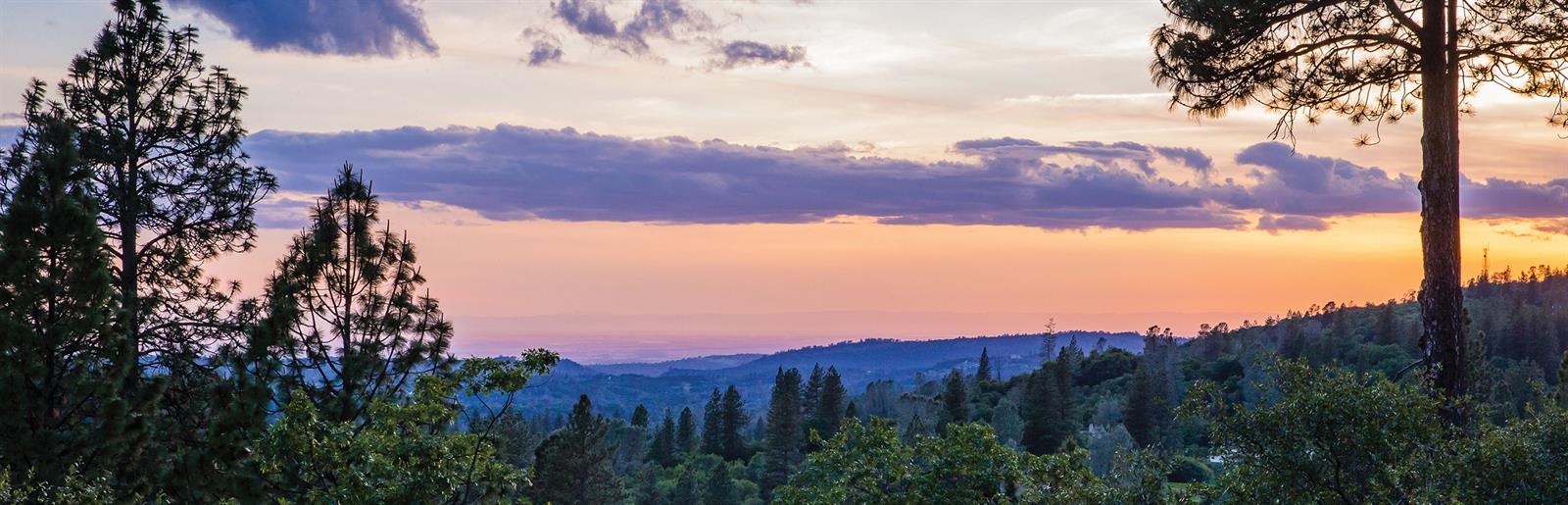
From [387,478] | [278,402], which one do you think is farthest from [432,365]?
[387,478]

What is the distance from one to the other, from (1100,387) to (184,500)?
12808cm

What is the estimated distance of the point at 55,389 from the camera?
16.8 m

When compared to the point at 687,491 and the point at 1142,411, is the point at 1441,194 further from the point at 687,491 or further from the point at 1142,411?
the point at 1142,411

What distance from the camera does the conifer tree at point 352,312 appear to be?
18.5m

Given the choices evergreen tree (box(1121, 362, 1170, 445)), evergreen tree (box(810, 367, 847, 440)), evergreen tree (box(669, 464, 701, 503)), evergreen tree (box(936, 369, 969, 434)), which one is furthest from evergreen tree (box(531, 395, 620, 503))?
evergreen tree (box(1121, 362, 1170, 445))

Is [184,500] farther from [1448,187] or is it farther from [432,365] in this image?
[1448,187]

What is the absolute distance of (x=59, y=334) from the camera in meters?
16.6

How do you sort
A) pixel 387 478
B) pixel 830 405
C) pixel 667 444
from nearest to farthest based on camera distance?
pixel 387 478 < pixel 830 405 < pixel 667 444

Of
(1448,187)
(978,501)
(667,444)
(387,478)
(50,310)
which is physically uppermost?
(1448,187)

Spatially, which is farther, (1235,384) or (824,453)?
(1235,384)

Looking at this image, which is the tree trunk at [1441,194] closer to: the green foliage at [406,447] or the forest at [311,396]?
the forest at [311,396]

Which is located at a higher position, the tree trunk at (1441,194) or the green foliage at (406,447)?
the tree trunk at (1441,194)

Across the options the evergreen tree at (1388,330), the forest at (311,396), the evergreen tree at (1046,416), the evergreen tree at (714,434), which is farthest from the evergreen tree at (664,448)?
the forest at (311,396)

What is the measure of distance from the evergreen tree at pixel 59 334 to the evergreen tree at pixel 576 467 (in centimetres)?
4654
